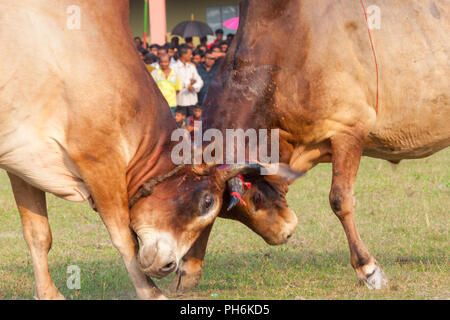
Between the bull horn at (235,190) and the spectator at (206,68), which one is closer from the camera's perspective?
the bull horn at (235,190)

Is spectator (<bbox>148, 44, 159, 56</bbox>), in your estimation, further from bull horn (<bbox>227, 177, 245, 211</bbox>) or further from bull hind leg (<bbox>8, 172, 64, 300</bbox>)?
bull horn (<bbox>227, 177, 245, 211</bbox>)

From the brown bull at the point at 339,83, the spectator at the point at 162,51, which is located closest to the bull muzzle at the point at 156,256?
the brown bull at the point at 339,83

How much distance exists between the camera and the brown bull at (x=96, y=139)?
15.4 feet

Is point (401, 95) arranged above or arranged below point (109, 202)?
above

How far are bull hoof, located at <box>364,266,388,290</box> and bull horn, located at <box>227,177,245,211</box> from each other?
1.17 metres

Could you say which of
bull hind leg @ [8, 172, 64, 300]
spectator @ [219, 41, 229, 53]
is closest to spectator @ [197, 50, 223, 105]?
spectator @ [219, 41, 229, 53]

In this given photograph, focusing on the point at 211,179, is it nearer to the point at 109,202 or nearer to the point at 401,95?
the point at 109,202

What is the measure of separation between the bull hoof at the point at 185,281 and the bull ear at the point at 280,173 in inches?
37.7

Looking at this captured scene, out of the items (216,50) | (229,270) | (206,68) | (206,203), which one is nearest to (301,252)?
(229,270)

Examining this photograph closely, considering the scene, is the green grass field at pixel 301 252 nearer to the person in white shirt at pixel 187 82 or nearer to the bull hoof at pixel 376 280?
the bull hoof at pixel 376 280

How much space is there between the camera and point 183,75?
13.7 m

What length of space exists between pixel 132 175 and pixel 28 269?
5.70 ft
